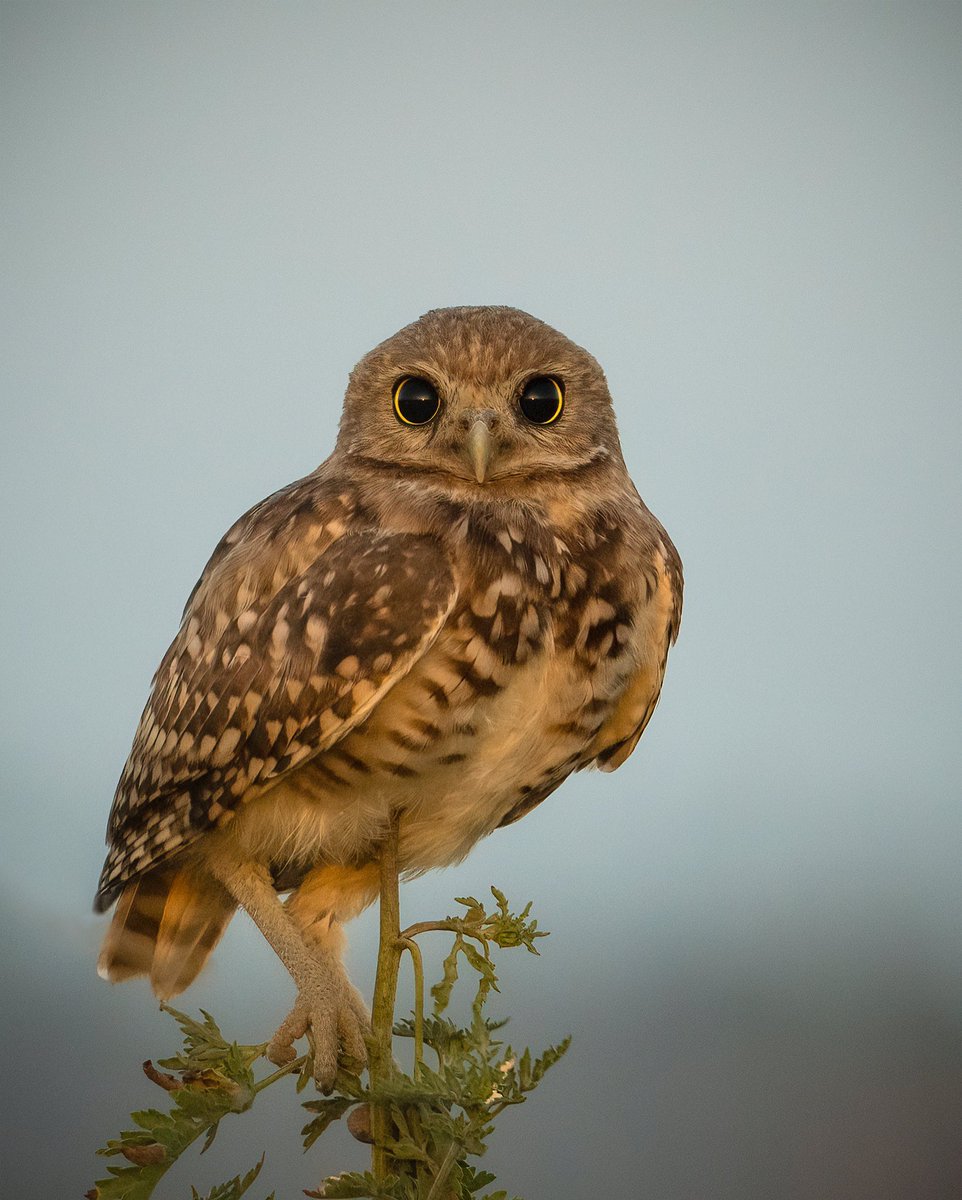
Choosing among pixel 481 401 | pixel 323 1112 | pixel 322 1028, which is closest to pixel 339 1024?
pixel 322 1028

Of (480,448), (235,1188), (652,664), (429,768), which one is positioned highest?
(480,448)

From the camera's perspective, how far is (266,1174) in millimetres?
2984

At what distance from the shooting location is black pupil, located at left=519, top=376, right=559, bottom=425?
5.27 ft

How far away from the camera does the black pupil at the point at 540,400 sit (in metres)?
1.61

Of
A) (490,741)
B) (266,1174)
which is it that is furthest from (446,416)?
(266,1174)

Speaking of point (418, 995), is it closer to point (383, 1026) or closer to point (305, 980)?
point (383, 1026)

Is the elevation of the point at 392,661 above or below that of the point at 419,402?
below

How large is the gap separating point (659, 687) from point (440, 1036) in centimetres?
64

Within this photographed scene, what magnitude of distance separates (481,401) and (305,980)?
29.3 inches

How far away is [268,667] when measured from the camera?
58.3 inches

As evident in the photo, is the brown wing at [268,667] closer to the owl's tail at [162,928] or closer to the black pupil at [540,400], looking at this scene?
the owl's tail at [162,928]

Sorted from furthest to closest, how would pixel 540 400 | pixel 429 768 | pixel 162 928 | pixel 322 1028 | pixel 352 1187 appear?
pixel 162 928 → pixel 540 400 → pixel 429 768 → pixel 322 1028 → pixel 352 1187

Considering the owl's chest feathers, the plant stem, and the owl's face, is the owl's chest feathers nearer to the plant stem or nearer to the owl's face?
the owl's face

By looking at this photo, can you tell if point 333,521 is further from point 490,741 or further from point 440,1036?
point 440,1036
